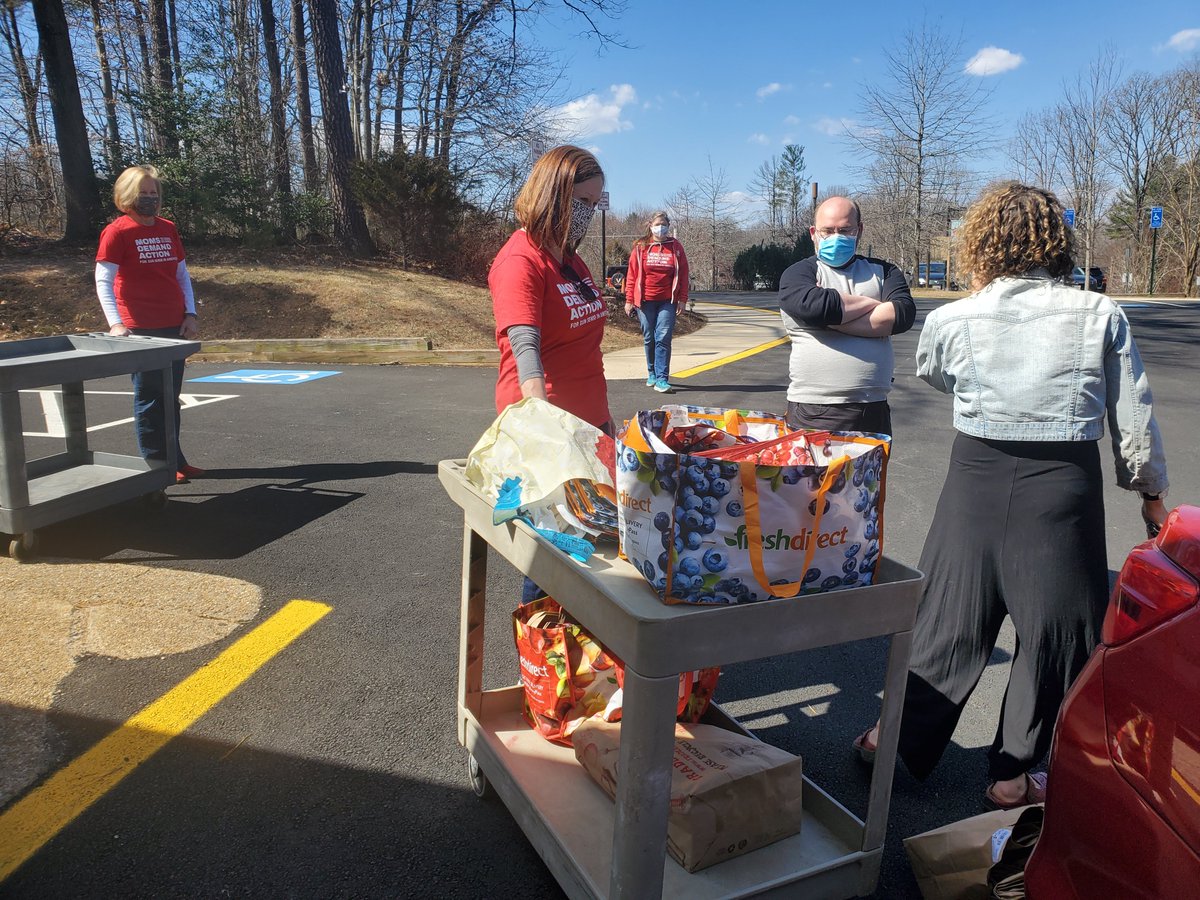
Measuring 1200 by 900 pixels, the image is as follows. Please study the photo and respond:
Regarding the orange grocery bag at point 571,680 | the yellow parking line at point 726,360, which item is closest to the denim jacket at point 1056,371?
the orange grocery bag at point 571,680

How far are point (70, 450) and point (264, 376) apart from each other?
218 inches

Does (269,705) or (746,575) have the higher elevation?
(746,575)

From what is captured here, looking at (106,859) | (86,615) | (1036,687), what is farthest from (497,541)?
(86,615)

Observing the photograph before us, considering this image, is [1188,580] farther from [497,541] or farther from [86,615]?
[86,615]

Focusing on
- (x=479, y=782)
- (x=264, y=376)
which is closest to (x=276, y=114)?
(x=264, y=376)

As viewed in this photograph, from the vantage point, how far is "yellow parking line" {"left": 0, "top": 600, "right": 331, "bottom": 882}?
8.06ft

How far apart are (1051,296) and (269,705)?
113 inches

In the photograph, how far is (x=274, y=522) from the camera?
523 centimetres

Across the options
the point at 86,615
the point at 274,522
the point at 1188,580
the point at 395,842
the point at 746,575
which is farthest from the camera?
the point at 274,522

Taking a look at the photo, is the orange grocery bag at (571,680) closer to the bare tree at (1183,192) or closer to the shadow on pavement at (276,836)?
the shadow on pavement at (276,836)

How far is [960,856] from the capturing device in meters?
2.11

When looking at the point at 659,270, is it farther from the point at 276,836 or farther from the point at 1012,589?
the point at 276,836

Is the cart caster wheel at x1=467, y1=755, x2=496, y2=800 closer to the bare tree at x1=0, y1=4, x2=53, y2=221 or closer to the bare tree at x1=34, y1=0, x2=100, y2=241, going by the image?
the bare tree at x1=34, y1=0, x2=100, y2=241

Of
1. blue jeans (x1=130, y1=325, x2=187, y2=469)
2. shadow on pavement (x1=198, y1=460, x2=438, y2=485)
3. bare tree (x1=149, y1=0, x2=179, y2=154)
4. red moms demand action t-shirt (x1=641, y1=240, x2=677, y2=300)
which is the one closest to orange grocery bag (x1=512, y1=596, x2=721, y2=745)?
blue jeans (x1=130, y1=325, x2=187, y2=469)
